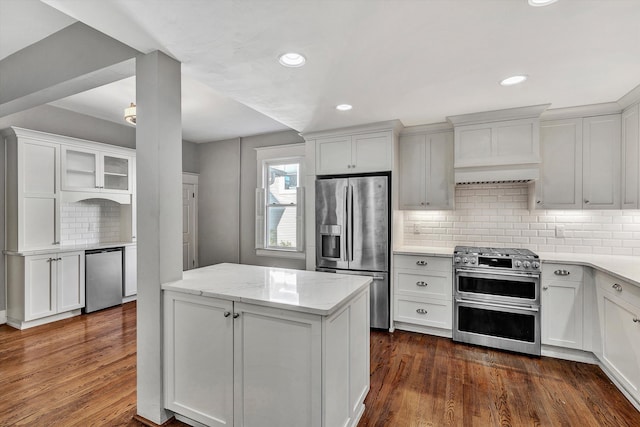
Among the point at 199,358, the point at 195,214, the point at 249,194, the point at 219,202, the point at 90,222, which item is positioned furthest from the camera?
the point at 195,214

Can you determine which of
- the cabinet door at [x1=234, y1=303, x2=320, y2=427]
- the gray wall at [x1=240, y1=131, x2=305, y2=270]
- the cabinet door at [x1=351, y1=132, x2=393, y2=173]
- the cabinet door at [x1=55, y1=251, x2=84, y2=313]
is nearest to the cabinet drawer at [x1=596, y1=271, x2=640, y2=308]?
the cabinet door at [x1=351, y1=132, x2=393, y2=173]

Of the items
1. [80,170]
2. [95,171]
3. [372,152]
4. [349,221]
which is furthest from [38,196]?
[372,152]

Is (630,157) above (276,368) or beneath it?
above

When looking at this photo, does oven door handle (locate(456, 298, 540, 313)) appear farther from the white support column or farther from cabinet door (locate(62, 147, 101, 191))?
cabinet door (locate(62, 147, 101, 191))

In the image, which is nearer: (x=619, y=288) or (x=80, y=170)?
(x=619, y=288)

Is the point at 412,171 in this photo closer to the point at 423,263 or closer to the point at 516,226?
the point at 423,263

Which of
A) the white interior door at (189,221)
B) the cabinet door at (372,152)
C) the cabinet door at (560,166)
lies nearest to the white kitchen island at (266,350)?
the cabinet door at (372,152)

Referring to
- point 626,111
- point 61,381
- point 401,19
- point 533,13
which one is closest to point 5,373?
point 61,381

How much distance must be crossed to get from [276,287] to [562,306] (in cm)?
273

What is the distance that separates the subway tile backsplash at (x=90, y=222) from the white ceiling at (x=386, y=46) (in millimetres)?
2244

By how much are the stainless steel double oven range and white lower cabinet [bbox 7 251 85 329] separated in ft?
15.2

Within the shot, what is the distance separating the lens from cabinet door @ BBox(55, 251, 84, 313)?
370 centimetres

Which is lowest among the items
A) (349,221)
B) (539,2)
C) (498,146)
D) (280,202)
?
(349,221)

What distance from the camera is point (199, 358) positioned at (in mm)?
1799
